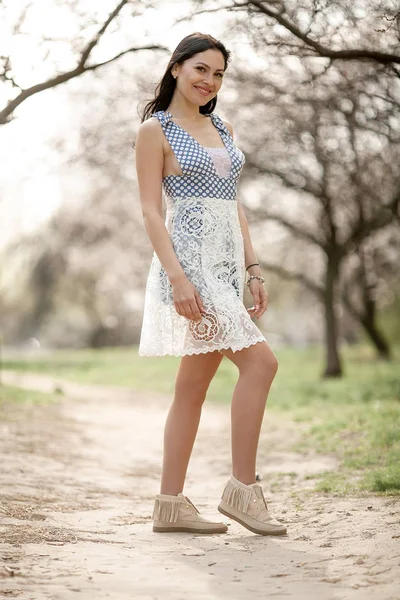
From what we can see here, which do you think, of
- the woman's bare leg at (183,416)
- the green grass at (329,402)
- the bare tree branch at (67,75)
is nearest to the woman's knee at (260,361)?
the woman's bare leg at (183,416)

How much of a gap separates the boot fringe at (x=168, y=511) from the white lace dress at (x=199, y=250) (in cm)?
69

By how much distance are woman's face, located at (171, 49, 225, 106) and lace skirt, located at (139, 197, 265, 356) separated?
0.51 meters

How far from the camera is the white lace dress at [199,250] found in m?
3.54

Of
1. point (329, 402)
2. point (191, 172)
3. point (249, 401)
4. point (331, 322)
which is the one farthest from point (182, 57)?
point (331, 322)

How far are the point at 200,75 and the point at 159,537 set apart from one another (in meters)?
2.12

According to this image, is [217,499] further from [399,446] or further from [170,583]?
[170,583]

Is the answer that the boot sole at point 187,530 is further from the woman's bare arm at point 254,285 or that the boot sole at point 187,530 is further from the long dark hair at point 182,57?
the long dark hair at point 182,57

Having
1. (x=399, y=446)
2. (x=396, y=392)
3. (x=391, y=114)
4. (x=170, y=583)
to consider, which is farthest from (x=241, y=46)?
(x=396, y=392)

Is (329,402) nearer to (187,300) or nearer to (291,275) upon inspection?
(291,275)

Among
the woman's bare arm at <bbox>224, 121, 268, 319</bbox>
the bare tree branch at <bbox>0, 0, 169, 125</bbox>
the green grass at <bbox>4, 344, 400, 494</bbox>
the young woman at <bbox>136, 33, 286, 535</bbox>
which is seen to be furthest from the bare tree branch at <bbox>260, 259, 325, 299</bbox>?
the young woman at <bbox>136, 33, 286, 535</bbox>

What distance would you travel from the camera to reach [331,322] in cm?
1484

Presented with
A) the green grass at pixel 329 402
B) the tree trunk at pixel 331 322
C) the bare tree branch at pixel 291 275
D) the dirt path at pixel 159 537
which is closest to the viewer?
the dirt path at pixel 159 537

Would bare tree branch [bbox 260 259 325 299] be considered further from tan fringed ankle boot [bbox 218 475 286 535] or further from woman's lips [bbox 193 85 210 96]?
tan fringed ankle boot [bbox 218 475 286 535]

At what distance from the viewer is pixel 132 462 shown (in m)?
6.46
